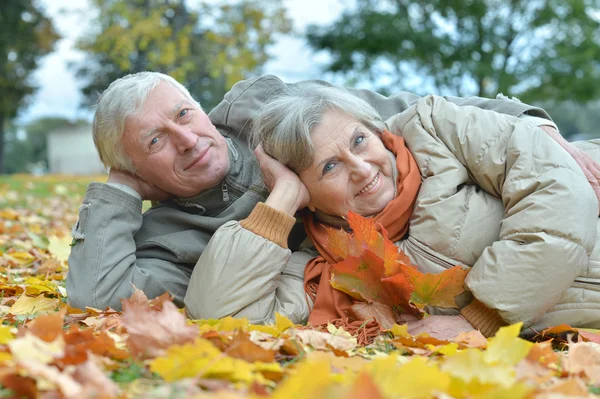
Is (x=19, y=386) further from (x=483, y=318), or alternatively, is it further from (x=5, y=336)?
(x=483, y=318)

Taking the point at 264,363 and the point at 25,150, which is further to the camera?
the point at 25,150

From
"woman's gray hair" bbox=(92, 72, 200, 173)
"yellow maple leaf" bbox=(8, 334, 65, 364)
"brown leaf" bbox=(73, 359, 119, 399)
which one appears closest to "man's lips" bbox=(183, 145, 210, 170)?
"woman's gray hair" bbox=(92, 72, 200, 173)

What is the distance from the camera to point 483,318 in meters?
2.41

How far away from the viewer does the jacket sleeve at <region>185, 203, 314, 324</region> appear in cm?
257

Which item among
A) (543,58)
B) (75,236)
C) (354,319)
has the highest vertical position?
(75,236)

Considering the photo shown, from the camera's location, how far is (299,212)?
10.2 feet

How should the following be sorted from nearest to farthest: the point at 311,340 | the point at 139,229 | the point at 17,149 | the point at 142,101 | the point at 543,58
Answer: the point at 311,340
the point at 142,101
the point at 139,229
the point at 543,58
the point at 17,149

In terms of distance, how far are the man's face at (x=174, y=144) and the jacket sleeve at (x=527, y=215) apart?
1113mm

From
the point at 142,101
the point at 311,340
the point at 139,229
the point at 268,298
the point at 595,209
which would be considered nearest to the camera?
the point at 311,340

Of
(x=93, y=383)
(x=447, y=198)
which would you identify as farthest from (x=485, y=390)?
(x=447, y=198)

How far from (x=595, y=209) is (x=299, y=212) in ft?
4.35

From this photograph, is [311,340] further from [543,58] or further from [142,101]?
[543,58]

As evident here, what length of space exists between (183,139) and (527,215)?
1556 mm

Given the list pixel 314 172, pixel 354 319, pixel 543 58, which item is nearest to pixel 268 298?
pixel 354 319
